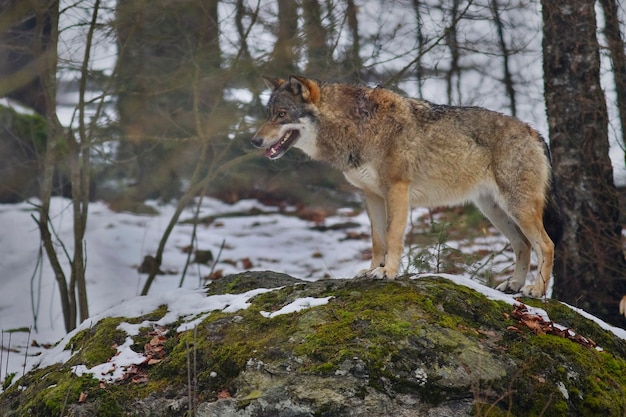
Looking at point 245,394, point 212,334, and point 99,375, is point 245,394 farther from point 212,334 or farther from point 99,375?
point 99,375

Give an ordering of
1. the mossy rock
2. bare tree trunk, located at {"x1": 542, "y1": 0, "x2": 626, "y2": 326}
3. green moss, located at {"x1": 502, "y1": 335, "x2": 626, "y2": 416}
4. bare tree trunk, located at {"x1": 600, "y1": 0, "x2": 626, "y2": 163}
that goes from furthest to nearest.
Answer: bare tree trunk, located at {"x1": 542, "y1": 0, "x2": 626, "y2": 326} < bare tree trunk, located at {"x1": 600, "y1": 0, "x2": 626, "y2": 163} < green moss, located at {"x1": 502, "y1": 335, "x2": 626, "y2": 416} < the mossy rock

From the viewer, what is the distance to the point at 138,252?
12055 millimetres

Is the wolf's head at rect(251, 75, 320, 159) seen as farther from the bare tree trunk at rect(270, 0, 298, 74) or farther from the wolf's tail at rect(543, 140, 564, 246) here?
the wolf's tail at rect(543, 140, 564, 246)

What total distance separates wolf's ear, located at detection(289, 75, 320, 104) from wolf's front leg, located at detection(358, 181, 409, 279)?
105 cm

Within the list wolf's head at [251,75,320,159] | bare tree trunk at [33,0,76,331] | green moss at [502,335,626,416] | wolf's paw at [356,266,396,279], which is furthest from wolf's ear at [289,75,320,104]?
bare tree trunk at [33,0,76,331]

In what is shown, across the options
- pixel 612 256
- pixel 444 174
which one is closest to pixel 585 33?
pixel 612 256

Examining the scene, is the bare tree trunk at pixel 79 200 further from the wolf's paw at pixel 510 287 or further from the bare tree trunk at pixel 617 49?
the bare tree trunk at pixel 617 49

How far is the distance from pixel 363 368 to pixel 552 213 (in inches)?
122

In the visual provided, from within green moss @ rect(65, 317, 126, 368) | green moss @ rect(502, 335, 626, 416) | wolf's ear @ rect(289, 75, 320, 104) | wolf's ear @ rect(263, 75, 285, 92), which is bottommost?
green moss @ rect(502, 335, 626, 416)

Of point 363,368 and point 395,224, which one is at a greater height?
point 395,224

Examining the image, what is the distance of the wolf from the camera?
19.7 feet

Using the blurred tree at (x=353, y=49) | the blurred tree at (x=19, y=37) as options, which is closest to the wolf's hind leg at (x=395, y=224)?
the blurred tree at (x=353, y=49)

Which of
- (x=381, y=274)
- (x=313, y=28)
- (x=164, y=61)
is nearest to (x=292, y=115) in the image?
(x=381, y=274)

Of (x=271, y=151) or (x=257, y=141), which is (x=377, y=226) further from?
(x=257, y=141)
